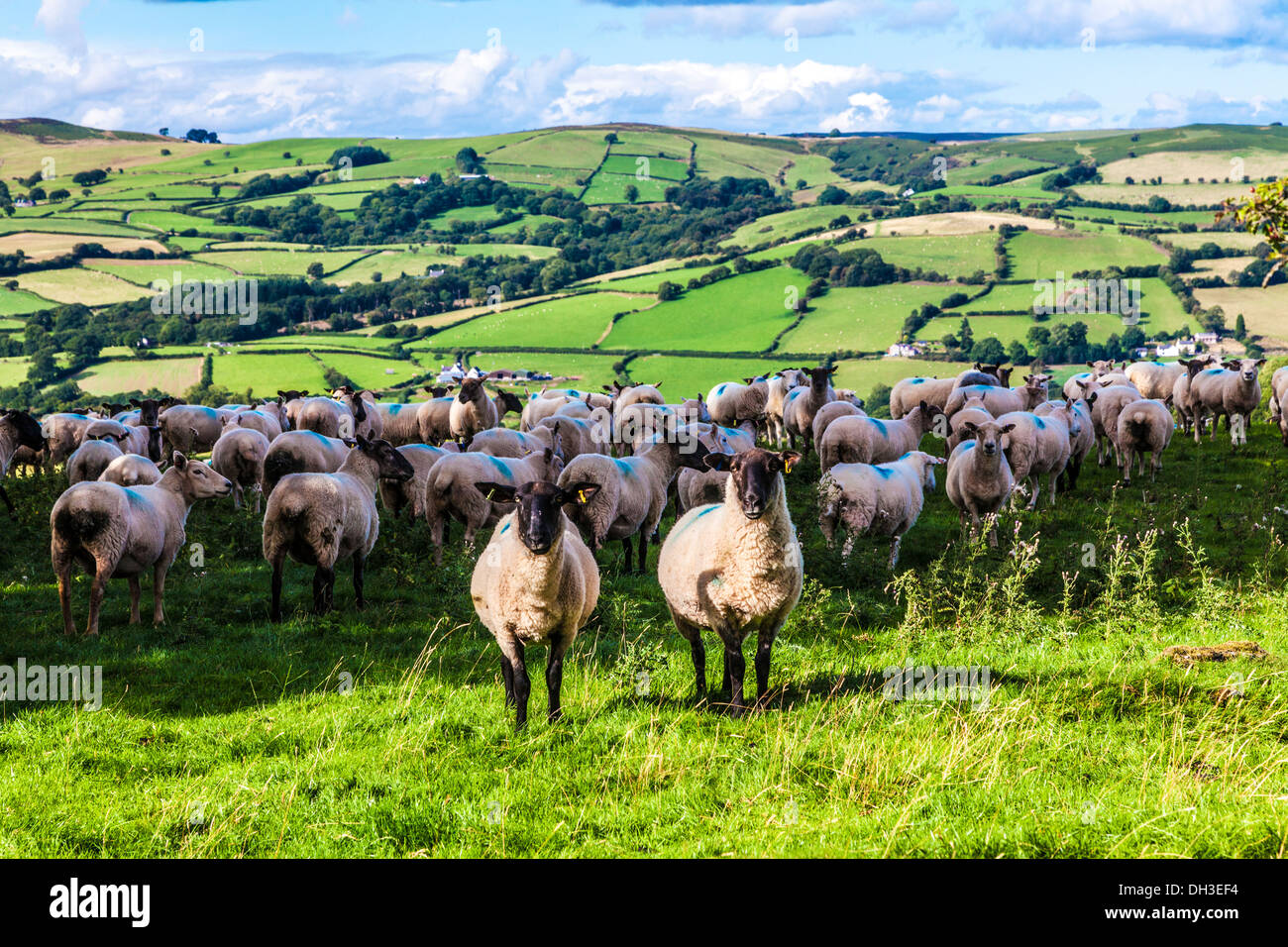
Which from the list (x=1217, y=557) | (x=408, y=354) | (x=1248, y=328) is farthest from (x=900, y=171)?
(x=1217, y=557)

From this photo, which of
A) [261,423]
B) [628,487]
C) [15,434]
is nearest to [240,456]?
[261,423]

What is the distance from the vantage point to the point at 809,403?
24172 mm

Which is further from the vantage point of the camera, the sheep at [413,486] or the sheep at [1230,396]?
the sheep at [1230,396]

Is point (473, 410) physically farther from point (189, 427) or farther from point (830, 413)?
point (830, 413)

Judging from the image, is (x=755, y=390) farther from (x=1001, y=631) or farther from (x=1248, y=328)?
(x=1248, y=328)

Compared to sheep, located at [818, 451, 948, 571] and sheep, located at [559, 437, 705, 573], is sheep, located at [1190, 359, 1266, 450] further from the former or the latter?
sheep, located at [559, 437, 705, 573]

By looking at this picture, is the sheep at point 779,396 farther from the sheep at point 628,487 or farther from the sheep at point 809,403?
the sheep at point 628,487

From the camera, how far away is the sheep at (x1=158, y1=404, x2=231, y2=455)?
23.8 meters

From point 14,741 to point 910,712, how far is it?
7458mm

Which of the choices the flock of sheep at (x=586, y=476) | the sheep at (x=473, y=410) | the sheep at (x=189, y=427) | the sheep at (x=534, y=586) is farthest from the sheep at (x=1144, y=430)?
the sheep at (x=189, y=427)

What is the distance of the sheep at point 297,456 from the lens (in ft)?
53.6

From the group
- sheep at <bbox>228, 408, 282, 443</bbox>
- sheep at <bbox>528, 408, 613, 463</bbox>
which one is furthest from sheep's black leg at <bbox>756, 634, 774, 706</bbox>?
sheep at <bbox>228, 408, 282, 443</bbox>

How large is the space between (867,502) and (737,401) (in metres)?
15.3

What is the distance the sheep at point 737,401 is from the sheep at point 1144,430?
1029cm
